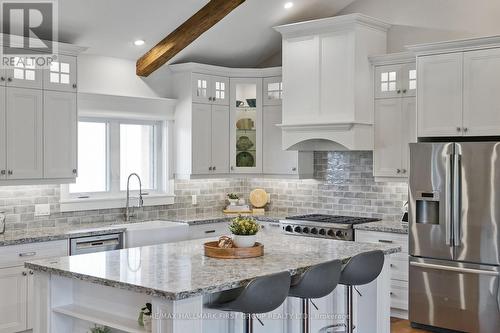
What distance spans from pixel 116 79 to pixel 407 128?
10.4 feet

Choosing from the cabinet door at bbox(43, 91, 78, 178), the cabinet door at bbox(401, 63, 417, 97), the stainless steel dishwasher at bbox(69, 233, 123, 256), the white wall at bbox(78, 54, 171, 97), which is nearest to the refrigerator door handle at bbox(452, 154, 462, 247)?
the cabinet door at bbox(401, 63, 417, 97)

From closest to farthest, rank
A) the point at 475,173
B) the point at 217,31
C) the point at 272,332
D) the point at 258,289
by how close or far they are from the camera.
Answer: the point at 258,289, the point at 272,332, the point at 475,173, the point at 217,31

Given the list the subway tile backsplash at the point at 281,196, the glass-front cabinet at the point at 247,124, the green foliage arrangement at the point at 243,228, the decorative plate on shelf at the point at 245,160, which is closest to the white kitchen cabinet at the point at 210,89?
the glass-front cabinet at the point at 247,124

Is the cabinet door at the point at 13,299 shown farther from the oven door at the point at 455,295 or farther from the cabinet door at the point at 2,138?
the oven door at the point at 455,295

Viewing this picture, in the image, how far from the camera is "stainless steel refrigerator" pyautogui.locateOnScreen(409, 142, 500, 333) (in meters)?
5.39

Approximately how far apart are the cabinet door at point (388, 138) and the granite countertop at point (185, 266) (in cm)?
174

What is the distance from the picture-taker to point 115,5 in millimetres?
5883

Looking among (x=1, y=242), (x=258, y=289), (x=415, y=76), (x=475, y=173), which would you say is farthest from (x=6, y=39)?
(x=475, y=173)

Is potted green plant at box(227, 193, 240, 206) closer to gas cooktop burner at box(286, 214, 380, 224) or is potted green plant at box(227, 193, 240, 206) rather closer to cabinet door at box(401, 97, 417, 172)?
gas cooktop burner at box(286, 214, 380, 224)

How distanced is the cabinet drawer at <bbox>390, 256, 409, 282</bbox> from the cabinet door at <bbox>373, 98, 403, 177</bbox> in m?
0.89

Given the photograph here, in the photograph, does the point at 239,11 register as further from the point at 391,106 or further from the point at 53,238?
the point at 53,238


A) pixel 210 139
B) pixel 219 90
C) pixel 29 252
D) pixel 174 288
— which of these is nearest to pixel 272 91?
pixel 219 90

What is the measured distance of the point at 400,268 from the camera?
19.9 feet

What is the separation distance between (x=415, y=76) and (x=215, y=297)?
139 inches
